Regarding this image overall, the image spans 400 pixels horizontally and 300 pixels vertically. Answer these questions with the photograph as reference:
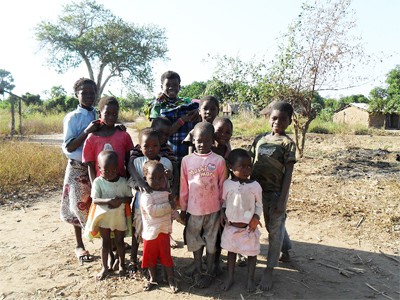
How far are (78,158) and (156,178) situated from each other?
0.98 m

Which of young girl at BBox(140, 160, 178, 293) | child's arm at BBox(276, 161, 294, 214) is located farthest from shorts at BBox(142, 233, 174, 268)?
child's arm at BBox(276, 161, 294, 214)

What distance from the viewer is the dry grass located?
6.28m

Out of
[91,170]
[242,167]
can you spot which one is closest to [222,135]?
[242,167]

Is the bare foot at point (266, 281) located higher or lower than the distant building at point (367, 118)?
lower

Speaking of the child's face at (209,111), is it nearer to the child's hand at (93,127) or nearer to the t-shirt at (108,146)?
the t-shirt at (108,146)

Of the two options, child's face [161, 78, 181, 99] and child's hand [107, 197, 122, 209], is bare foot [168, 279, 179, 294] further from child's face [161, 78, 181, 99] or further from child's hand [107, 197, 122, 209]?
child's face [161, 78, 181, 99]

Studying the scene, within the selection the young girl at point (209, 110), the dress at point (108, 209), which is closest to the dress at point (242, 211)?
the young girl at point (209, 110)

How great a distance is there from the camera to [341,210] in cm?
498

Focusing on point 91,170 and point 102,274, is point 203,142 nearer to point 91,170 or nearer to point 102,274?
point 91,170

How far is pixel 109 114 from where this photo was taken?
117 inches

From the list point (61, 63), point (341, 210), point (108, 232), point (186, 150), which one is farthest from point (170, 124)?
point (61, 63)

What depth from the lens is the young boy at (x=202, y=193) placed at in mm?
2775

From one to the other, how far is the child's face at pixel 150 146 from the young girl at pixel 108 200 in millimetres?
258

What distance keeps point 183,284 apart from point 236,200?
0.90m
